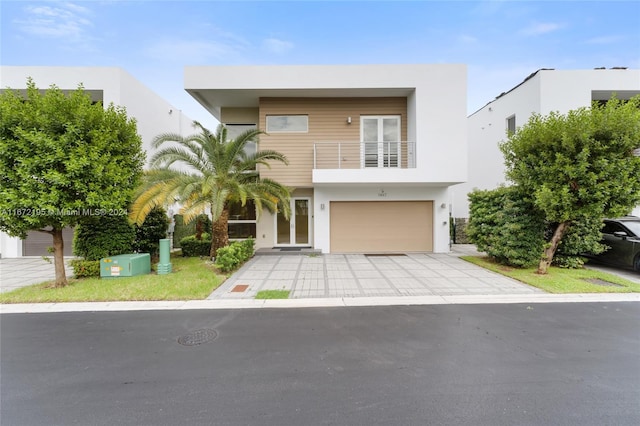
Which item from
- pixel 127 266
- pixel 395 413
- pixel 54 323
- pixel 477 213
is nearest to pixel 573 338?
pixel 395 413

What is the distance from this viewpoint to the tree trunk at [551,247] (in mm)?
7348

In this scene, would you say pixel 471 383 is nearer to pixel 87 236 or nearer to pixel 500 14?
pixel 87 236

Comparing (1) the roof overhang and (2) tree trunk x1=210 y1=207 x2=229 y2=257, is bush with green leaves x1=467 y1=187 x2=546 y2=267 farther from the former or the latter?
(2) tree trunk x1=210 y1=207 x2=229 y2=257

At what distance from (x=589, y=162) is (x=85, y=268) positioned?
540 inches

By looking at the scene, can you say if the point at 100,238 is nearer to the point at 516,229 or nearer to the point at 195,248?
the point at 195,248

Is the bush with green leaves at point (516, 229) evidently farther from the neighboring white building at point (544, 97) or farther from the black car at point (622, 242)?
the neighboring white building at point (544, 97)

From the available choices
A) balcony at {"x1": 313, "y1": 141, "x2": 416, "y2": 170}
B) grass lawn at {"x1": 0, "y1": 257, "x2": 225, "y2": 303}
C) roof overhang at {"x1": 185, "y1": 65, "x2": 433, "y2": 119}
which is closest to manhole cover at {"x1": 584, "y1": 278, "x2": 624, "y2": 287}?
balcony at {"x1": 313, "y1": 141, "x2": 416, "y2": 170}

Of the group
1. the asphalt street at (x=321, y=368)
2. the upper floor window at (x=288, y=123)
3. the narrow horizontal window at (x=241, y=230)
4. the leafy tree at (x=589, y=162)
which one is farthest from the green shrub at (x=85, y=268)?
the leafy tree at (x=589, y=162)

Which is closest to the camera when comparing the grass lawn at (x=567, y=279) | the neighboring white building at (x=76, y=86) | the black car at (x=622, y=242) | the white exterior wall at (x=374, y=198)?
the grass lawn at (x=567, y=279)

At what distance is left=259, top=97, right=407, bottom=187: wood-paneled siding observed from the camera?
11.3 metres

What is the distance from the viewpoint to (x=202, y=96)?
11.0m

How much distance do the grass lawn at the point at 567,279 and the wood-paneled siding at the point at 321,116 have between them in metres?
6.67

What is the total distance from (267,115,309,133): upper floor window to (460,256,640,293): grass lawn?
8.90 m

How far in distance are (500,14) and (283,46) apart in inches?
366
